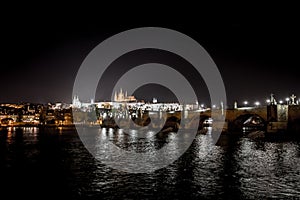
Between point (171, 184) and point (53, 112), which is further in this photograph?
point (53, 112)

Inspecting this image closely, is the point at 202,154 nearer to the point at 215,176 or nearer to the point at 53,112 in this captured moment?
the point at 215,176

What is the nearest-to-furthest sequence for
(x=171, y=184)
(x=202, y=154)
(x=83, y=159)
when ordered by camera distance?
(x=171, y=184), (x=83, y=159), (x=202, y=154)

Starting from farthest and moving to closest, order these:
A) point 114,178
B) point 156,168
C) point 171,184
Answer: point 156,168
point 114,178
point 171,184

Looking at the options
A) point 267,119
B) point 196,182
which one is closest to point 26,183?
point 196,182

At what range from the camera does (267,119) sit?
47.6m

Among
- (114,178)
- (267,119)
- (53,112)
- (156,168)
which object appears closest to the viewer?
(114,178)

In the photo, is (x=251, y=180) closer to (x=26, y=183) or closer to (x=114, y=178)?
(x=114, y=178)

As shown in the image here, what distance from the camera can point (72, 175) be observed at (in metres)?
17.0

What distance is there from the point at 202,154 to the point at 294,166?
284 inches

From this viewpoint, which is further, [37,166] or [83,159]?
[83,159]

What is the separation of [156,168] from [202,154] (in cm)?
737

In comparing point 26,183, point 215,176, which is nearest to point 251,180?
point 215,176

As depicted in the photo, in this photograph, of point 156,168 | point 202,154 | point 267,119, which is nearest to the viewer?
point 156,168

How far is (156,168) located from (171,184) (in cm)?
412
